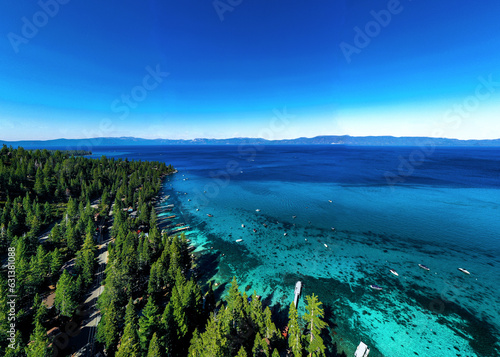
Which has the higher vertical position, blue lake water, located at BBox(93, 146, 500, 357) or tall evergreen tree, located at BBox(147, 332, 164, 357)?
tall evergreen tree, located at BBox(147, 332, 164, 357)

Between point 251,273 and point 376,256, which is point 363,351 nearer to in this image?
point 251,273

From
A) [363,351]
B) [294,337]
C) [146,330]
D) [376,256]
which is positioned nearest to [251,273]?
[294,337]

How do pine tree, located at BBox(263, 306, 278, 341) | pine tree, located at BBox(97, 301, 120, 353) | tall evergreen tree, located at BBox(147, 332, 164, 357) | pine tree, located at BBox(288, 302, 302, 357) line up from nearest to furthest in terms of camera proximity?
tall evergreen tree, located at BBox(147, 332, 164, 357) → pine tree, located at BBox(288, 302, 302, 357) → pine tree, located at BBox(97, 301, 120, 353) → pine tree, located at BBox(263, 306, 278, 341)

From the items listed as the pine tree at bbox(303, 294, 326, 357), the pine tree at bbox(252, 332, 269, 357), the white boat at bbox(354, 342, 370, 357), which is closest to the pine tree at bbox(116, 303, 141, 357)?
the pine tree at bbox(252, 332, 269, 357)

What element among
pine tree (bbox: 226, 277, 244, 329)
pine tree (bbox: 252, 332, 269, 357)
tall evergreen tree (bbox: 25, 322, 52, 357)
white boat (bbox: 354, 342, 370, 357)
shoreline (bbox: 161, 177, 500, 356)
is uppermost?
tall evergreen tree (bbox: 25, 322, 52, 357)

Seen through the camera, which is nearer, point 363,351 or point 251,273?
point 363,351

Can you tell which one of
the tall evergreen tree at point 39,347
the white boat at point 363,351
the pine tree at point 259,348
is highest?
the tall evergreen tree at point 39,347

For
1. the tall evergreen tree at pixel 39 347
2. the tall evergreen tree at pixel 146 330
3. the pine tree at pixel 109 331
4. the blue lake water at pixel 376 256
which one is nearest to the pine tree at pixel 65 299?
the tall evergreen tree at pixel 39 347

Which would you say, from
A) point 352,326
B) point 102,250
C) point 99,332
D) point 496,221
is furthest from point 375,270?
point 102,250

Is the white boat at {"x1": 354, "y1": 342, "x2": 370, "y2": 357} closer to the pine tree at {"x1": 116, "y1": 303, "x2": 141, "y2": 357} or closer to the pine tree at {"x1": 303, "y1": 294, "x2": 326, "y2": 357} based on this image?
the pine tree at {"x1": 303, "y1": 294, "x2": 326, "y2": 357}

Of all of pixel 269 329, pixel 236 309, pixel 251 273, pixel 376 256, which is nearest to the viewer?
pixel 269 329

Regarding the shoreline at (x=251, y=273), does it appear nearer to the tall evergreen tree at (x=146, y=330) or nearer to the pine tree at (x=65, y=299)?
the tall evergreen tree at (x=146, y=330)
